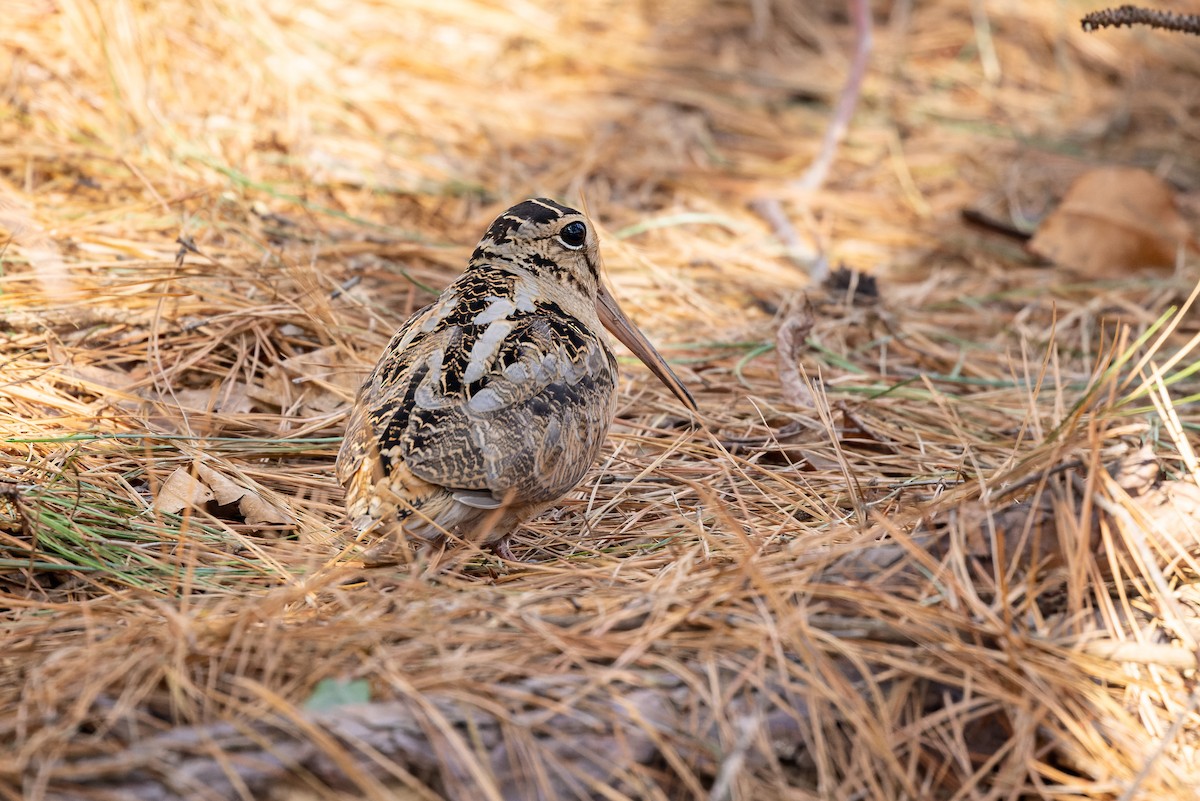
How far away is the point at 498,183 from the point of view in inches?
231

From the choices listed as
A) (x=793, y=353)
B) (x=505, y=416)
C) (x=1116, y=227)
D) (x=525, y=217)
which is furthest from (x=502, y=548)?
(x=1116, y=227)

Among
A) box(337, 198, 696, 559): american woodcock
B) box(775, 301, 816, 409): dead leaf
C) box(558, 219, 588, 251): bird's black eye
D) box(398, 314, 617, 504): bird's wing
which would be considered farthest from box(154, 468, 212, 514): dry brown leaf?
box(775, 301, 816, 409): dead leaf

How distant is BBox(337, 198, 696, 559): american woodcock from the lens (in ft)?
8.96

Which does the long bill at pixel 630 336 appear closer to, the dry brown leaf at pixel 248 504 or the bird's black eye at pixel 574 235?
the bird's black eye at pixel 574 235

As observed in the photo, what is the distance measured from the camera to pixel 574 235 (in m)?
3.43

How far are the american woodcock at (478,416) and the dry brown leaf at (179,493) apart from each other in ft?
1.57

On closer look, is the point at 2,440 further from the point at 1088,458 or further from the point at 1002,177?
→ the point at 1002,177

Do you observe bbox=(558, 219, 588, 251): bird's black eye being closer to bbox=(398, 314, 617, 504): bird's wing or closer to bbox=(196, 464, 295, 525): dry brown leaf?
bbox=(398, 314, 617, 504): bird's wing

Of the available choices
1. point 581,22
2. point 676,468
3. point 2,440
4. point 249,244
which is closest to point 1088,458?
point 676,468

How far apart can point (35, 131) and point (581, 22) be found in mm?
4054

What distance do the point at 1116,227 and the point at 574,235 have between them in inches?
137

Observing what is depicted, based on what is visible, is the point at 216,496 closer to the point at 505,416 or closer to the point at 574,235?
the point at 505,416

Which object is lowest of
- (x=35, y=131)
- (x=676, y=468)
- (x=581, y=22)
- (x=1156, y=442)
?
(x=676, y=468)

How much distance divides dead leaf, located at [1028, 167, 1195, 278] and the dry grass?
164mm
